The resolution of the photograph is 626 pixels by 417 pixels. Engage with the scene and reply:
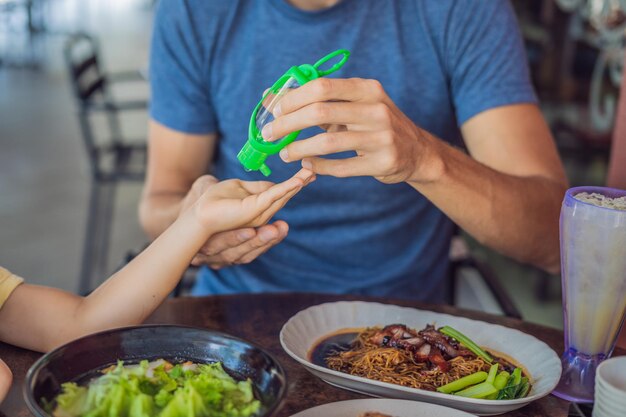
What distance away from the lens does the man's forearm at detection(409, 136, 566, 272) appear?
50.4 inches

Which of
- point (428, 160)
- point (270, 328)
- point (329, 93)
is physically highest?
point (329, 93)

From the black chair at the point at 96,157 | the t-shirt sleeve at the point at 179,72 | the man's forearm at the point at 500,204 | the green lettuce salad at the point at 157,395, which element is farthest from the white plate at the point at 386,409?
the black chair at the point at 96,157

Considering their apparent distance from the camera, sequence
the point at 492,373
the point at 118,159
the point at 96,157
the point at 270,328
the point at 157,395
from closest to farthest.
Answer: the point at 157,395 < the point at 492,373 < the point at 270,328 < the point at 96,157 < the point at 118,159

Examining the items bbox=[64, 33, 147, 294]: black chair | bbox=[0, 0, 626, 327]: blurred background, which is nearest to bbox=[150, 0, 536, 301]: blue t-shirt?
bbox=[0, 0, 626, 327]: blurred background

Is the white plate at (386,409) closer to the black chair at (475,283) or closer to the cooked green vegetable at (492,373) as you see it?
the cooked green vegetable at (492,373)

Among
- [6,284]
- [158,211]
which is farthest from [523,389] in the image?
[158,211]

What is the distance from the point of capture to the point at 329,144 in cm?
105

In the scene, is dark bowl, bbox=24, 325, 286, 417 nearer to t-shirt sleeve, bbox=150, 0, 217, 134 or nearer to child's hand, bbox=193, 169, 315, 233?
child's hand, bbox=193, 169, 315, 233

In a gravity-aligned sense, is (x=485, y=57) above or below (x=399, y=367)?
above

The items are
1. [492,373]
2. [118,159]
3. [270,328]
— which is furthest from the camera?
[118,159]

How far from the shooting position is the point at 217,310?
129cm

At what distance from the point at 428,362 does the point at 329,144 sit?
0.31 metres

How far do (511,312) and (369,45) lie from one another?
1.95 ft

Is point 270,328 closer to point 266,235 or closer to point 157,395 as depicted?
point 266,235
